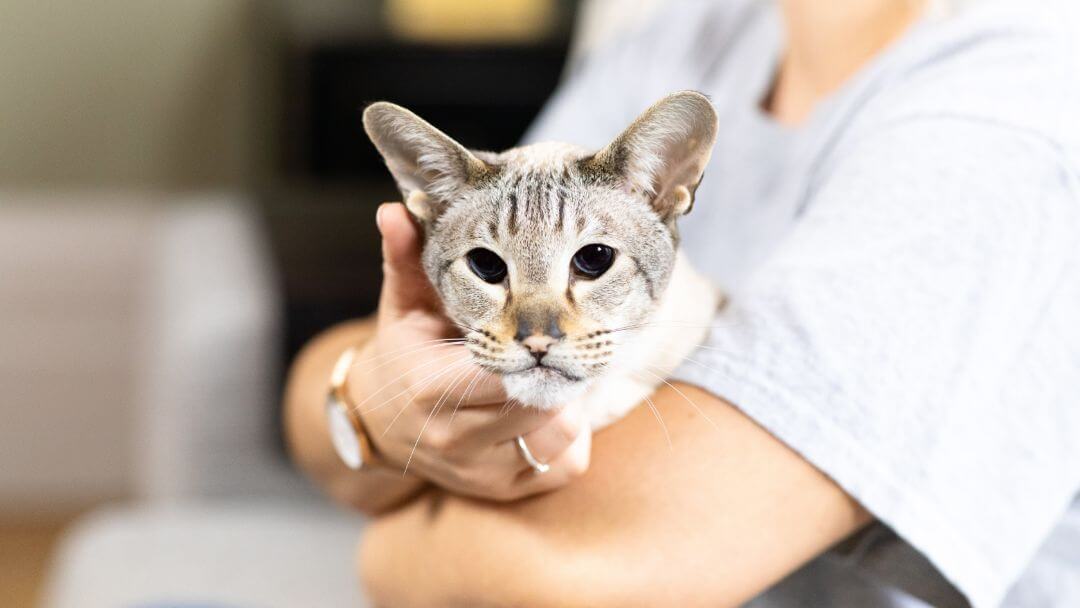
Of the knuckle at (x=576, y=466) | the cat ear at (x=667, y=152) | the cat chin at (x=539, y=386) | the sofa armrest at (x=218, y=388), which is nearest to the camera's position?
the cat ear at (x=667, y=152)

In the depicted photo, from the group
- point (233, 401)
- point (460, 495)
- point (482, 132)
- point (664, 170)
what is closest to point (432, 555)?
point (460, 495)

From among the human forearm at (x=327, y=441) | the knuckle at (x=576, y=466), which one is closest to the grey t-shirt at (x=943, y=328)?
the knuckle at (x=576, y=466)

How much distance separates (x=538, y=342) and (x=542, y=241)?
0.22 ft

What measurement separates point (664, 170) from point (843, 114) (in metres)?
0.40

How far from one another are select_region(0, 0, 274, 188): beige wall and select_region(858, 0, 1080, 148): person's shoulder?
309 centimetres

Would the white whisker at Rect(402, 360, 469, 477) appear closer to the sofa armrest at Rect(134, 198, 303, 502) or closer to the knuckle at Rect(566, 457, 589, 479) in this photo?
the knuckle at Rect(566, 457, 589, 479)

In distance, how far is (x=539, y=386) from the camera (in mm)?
695

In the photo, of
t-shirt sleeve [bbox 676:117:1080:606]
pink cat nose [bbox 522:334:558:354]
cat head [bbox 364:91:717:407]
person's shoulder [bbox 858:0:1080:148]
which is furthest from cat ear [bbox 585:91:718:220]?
person's shoulder [bbox 858:0:1080:148]

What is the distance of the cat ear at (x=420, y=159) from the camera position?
2.10 feet

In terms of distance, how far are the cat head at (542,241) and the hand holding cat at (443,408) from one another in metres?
0.02

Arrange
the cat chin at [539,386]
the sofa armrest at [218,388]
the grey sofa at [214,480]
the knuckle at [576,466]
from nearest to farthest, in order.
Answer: the cat chin at [539,386] < the knuckle at [576,466] < the grey sofa at [214,480] < the sofa armrest at [218,388]

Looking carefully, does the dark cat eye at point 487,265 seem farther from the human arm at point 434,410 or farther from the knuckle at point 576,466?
the knuckle at point 576,466

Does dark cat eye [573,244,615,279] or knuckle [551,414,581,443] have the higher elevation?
dark cat eye [573,244,615,279]

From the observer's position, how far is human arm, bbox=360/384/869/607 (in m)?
0.81
